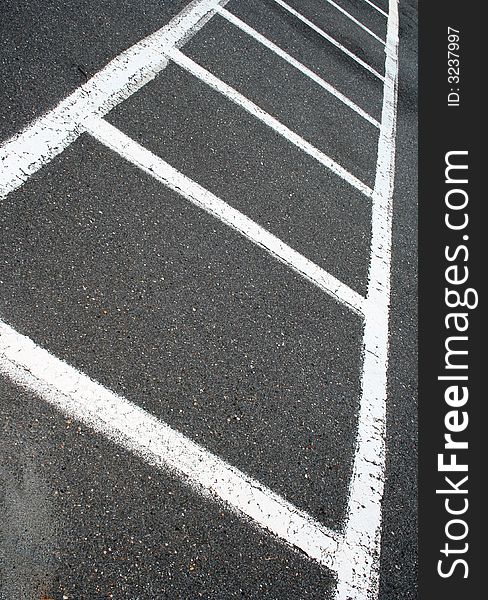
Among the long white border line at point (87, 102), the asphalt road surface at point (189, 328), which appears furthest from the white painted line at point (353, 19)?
the asphalt road surface at point (189, 328)

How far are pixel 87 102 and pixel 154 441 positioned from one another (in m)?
2.71

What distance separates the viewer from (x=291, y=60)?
7.03 metres

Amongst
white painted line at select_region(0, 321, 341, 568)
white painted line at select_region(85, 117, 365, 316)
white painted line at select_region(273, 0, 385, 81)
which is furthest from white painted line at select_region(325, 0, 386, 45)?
white painted line at select_region(0, 321, 341, 568)

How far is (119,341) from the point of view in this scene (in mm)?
3637

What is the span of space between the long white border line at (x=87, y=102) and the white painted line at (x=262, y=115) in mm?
217

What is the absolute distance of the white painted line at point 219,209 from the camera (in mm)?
4656

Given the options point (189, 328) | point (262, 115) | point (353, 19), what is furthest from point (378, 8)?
point (189, 328)

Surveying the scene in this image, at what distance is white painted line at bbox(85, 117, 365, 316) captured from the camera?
4.66 metres

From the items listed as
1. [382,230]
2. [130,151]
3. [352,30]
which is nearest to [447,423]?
[382,230]

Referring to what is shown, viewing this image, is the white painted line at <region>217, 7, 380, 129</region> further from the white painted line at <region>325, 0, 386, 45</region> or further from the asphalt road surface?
the white painted line at <region>325, 0, 386, 45</region>

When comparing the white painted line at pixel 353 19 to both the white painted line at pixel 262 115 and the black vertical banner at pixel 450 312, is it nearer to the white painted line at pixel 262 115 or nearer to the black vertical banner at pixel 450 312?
the black vertical banner at pixel 450 312

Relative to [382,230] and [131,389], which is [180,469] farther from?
[382,230]

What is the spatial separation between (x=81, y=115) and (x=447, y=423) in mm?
3306

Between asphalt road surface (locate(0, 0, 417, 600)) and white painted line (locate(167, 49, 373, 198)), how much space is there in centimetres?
3
